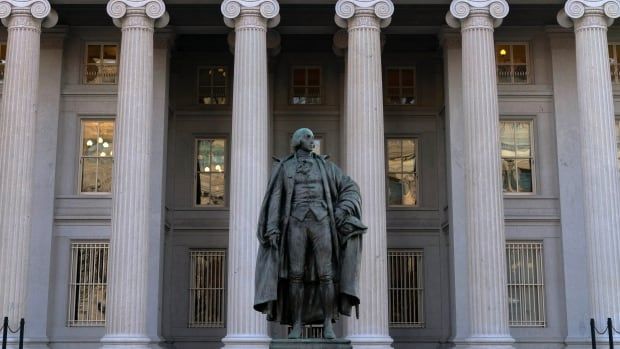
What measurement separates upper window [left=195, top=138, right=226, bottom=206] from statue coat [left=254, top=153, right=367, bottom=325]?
67.3ft

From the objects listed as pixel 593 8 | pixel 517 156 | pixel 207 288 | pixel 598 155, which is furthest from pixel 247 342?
pixel 593 8

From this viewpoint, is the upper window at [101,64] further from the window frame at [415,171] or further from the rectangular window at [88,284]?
the window frame at [415,171]

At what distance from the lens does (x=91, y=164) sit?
28.8 metres

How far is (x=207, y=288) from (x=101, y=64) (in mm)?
8243

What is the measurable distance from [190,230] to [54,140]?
5.48m

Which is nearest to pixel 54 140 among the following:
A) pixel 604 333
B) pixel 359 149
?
pixel 359 149

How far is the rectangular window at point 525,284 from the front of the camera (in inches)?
1089

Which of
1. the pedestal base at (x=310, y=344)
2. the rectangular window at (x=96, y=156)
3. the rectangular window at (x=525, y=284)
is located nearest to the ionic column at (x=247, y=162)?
the rectangular window at (x=96, y=156)

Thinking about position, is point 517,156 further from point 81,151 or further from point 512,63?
point 81,151

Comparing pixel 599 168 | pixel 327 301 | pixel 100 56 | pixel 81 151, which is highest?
pixel 100 56

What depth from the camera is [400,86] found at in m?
31.7

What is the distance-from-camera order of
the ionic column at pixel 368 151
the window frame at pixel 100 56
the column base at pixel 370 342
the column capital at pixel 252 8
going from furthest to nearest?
the window frame at pixel 100 56
the column capital at pixel 252 8
the ionic column at pixel 368 151
the column base at pixel 370 342

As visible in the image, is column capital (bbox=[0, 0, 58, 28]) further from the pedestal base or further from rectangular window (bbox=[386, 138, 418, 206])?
the pedestal base

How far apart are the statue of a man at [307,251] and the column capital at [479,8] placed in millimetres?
16392
